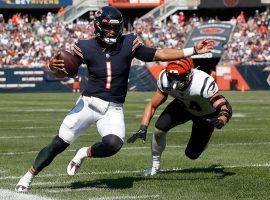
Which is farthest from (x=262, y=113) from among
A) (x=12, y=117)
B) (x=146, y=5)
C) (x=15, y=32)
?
(x=146, y=5)

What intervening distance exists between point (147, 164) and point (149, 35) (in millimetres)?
29274

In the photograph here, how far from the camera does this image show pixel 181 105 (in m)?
8.77

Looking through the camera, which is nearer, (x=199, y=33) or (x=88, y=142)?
(x=88, y=142)

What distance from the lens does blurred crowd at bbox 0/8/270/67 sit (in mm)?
34719

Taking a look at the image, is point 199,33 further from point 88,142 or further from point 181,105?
point 181,105

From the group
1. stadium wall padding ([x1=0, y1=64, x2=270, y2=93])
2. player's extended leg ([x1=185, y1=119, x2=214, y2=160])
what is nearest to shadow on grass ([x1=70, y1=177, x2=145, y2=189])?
player's extended leg ([x1=185, y1=119, x2=214, y2=160])

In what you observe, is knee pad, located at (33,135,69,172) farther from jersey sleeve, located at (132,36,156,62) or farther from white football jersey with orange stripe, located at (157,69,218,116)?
white football jersey with orange stripe, located at (157,69,218,116)

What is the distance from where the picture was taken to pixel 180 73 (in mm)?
8000

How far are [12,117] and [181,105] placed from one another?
9.72m

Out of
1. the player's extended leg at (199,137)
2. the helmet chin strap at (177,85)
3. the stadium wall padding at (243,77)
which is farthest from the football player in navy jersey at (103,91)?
the stadium wall padding at (243,77)

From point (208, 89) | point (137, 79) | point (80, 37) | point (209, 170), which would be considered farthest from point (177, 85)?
point (80, 37)

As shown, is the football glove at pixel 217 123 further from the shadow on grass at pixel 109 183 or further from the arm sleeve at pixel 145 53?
the shadow on grass at pixel 109 183

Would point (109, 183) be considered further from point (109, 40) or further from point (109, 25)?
point (109, 25)

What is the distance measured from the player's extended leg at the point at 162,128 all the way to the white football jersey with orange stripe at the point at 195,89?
0.89 feet
